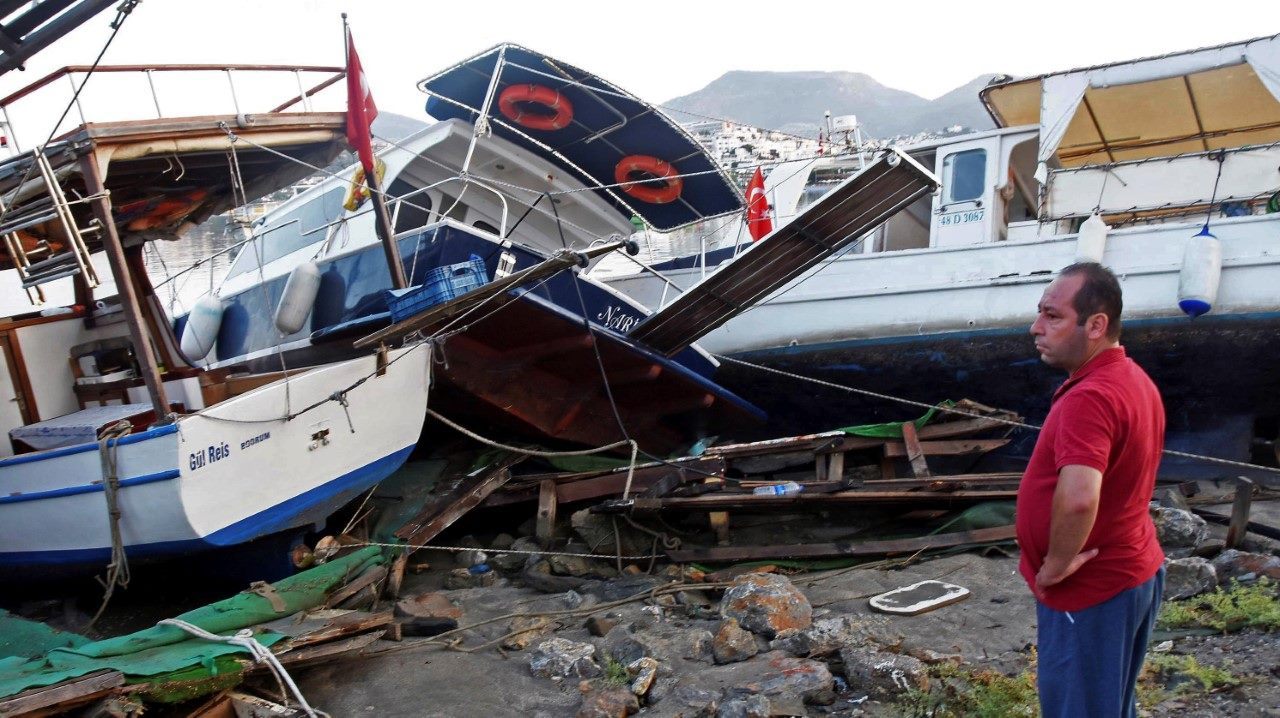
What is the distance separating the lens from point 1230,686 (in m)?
3.68

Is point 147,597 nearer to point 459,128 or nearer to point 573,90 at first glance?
point 459,128

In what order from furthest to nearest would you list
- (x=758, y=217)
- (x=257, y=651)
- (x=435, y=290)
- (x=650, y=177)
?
(x=758, y=217) < (x=650, y=177) < (x=435, y=290) < (x=257, y=651)

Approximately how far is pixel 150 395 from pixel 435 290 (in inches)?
80.5

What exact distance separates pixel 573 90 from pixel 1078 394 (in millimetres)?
7187

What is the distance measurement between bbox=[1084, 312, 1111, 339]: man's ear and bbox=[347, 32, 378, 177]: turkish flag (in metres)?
5.67

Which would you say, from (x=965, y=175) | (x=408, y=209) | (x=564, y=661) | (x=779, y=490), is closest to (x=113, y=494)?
(x=564, y=661)

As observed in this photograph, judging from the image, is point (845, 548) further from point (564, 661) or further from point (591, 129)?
point (591, 129)

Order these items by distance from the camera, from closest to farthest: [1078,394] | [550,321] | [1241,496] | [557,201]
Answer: [1078,394], [1241,496], [550,321], [557,201]

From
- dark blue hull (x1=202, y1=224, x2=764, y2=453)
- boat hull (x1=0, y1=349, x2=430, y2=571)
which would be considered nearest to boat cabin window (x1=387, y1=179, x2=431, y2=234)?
dark blue hull (x1=202, y1=224, x2=764, y2=453)

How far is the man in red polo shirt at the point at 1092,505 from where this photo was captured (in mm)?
2314

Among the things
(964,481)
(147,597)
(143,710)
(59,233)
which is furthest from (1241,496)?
(59,233)

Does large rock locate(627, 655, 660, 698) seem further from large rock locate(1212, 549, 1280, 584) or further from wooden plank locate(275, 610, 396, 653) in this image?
large rock locate(1212, 549, 1280, 584)

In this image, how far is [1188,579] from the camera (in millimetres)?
4852

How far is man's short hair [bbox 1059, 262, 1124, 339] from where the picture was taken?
2.42m
